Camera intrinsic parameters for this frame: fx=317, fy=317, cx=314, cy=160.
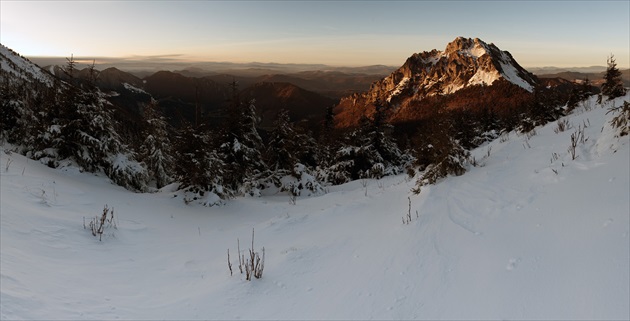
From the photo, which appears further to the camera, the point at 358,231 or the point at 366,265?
the point at 358,231

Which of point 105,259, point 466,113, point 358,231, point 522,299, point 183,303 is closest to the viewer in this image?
point 522,299

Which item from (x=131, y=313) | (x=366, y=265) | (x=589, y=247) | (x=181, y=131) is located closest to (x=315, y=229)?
(x=366, y=265)

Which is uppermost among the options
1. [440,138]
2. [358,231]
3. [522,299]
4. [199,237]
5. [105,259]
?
[440,138]

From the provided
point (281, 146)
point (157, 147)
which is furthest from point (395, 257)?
point (157, 147)

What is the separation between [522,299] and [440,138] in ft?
18.1

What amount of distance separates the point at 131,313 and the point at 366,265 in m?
2.98

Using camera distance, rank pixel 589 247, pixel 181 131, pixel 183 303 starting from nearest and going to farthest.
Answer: pixel 589 247 → pixel 183 303 → pixel 181 131

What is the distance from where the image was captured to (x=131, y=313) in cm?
371

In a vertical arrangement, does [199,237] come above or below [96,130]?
below

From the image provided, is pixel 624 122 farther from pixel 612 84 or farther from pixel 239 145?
pixel 239 145

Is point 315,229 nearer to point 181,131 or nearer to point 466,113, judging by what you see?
point 181,131

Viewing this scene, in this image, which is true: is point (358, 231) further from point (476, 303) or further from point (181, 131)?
point (181, 131)

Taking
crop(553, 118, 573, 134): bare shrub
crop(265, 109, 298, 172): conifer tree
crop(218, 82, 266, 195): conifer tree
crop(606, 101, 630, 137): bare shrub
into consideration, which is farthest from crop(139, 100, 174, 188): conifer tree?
crop(606, 101, 630, 137): bare shrub

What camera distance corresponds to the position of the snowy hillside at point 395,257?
3.28 metres
